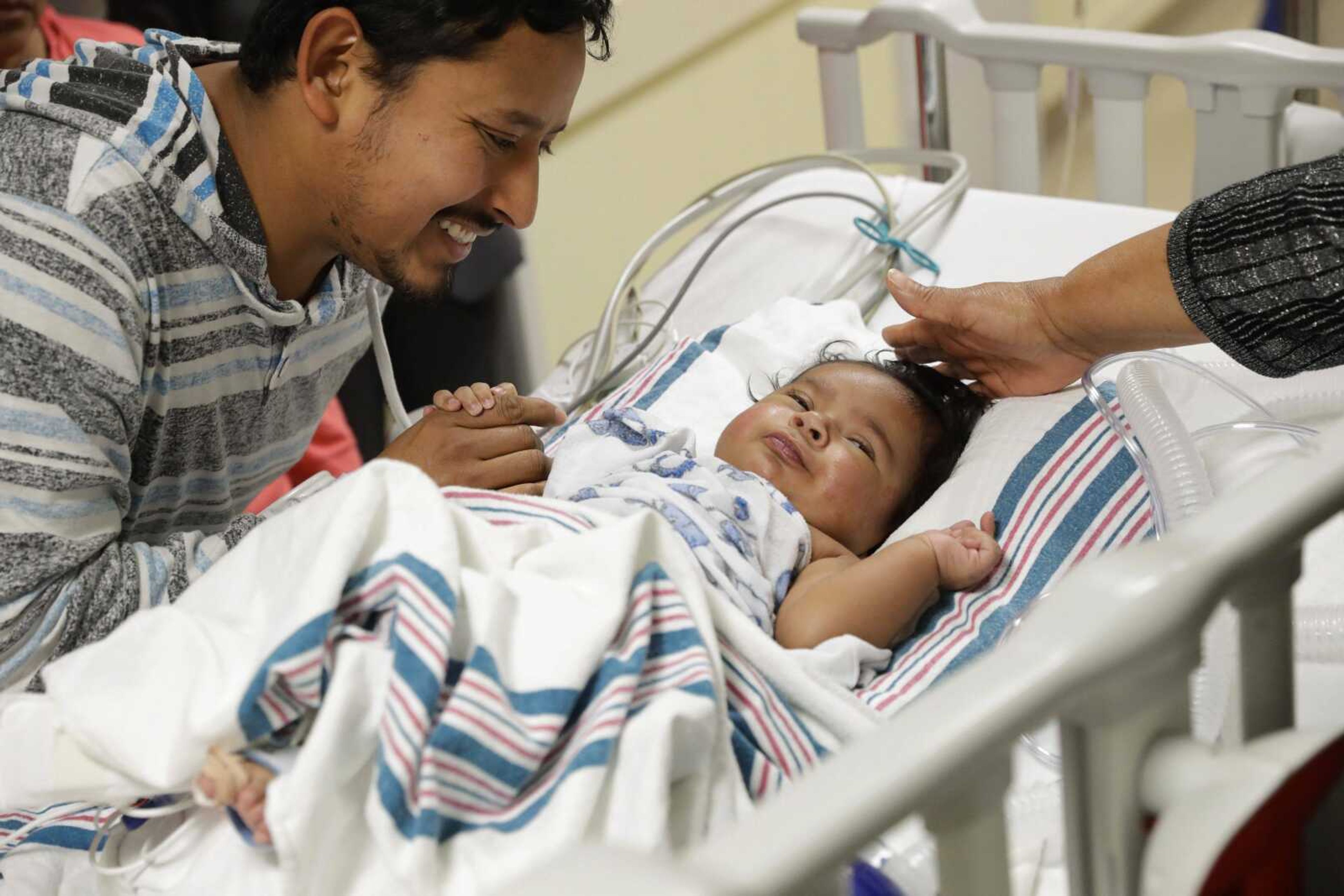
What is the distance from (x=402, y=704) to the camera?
0.77 metres

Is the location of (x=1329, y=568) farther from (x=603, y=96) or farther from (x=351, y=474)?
(x=603, y=96)

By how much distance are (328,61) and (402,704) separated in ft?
2.31

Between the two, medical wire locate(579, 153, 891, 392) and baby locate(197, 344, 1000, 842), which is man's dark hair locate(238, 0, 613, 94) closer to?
baby locate(197, 344, 1000, 842)

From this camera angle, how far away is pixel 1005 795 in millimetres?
550

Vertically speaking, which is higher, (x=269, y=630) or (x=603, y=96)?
(x=269, y=630)

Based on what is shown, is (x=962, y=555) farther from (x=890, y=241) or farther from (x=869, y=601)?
(x=890, y=241)

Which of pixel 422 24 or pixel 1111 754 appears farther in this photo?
pixel 422 24

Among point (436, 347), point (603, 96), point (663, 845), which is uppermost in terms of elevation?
point (663, 845)

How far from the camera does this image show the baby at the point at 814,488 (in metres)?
1.18

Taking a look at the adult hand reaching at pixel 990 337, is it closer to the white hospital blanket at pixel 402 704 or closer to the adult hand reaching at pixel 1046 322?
the adult hand reaching at pixel 1046 322

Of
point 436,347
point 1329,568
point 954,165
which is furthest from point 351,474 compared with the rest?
point 436,347

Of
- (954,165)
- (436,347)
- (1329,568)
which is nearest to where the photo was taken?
(1329,568)

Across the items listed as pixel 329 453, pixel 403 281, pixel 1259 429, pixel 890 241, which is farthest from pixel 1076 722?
pixel 329 453

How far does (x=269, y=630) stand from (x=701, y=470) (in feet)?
1.85
